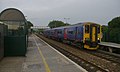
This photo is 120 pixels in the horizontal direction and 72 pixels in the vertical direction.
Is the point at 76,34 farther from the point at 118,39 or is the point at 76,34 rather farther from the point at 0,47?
the point at 0,47

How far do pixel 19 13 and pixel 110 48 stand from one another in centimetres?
947

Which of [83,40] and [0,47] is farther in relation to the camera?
[83,40]

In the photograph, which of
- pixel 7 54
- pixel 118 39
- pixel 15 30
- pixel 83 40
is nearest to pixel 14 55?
pixel 7 54

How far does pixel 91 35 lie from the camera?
2380 cm

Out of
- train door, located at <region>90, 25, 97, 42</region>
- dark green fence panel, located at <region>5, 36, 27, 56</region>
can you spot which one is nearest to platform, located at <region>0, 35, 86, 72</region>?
dark green fence panel, located at <region>5, 36, 27, 56</region>

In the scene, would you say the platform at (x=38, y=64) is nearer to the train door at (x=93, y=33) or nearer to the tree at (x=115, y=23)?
the train door at (x=93, y=33)

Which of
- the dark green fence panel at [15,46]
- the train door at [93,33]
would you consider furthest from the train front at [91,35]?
the dark green fence panel at [15,46]

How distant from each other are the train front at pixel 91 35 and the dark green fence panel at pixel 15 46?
8122 millimetres

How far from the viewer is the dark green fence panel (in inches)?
662

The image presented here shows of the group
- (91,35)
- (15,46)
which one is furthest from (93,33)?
(15,46)

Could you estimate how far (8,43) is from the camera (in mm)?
16797

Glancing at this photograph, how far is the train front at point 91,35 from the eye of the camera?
2340 centimetres

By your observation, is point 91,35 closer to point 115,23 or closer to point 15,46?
point 15,46

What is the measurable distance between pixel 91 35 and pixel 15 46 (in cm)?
943
